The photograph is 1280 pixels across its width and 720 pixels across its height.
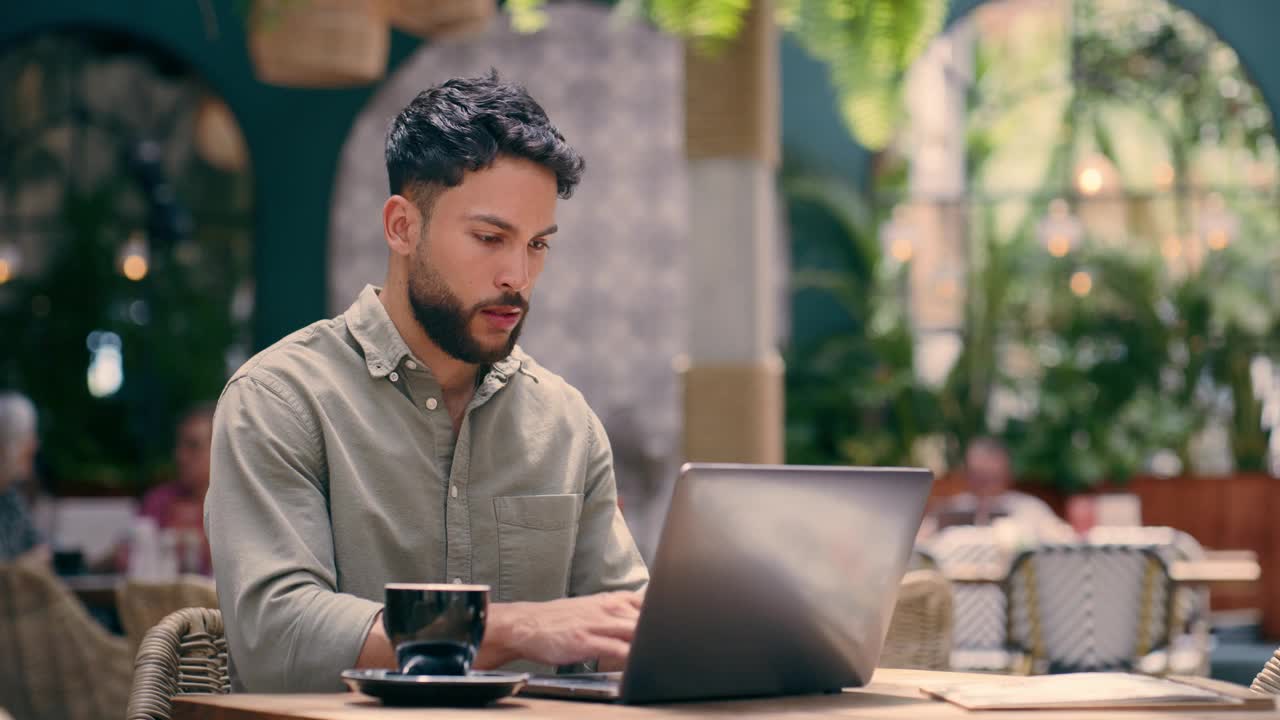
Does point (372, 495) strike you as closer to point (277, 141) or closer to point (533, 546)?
point (533, 546)

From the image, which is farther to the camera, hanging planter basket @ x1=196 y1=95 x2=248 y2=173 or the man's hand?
hanging planter basket @ x1=196 y1=95 x2=248 y2=173

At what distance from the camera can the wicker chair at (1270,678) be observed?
1.62m

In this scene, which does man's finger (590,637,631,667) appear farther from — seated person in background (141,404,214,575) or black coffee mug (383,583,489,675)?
seated person in background (141,404,214,575)

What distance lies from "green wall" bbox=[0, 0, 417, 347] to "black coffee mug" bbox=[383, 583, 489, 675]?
882 cm

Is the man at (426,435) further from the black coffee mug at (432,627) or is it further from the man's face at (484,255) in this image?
the black coffee mug at (432,627)

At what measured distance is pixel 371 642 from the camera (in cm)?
136

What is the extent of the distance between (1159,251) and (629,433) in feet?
11.8

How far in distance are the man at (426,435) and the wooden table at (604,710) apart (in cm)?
17

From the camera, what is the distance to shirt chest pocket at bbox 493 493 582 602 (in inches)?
64.0

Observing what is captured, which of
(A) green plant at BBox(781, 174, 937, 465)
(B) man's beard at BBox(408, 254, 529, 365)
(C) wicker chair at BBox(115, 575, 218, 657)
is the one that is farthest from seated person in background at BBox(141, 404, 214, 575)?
(A) green plant at BBox(781, 174, 937, 465)

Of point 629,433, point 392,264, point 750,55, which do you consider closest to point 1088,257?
point 629,433

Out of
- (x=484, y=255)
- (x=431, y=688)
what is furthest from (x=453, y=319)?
(x=431, y=688)

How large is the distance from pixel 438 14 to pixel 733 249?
1.33m

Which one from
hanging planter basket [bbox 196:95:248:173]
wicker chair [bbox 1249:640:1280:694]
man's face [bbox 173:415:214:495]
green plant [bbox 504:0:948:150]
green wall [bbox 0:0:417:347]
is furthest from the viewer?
hanging planter basket [bbox 196:95:248:173]
